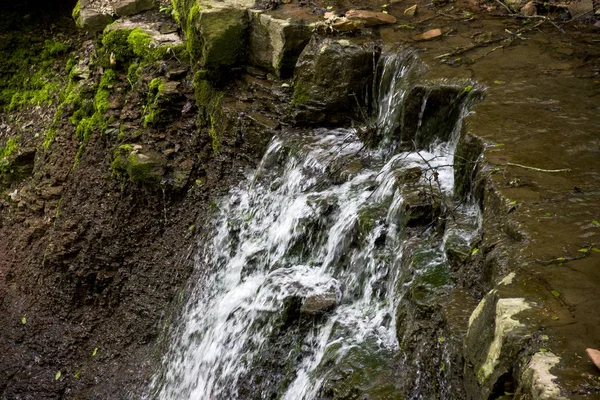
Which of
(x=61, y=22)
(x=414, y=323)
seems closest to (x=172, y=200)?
(x=414, y=323)

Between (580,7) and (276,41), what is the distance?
270cm

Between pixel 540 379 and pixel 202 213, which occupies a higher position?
pixel 540 379

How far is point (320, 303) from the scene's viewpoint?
407cm

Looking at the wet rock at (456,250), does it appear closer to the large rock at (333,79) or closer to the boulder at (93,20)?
the large rock at (333,79)

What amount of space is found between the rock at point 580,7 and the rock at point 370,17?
154 centimetres

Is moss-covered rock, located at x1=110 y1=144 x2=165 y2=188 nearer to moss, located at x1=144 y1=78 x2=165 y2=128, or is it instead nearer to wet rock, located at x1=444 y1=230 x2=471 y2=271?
moss, located at x1=144 y1=78 x2=165 y2=128

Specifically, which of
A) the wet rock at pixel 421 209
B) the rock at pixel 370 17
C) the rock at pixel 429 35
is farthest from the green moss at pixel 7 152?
the wet rock at pixel 421 209

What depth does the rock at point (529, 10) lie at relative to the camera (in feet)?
18.3

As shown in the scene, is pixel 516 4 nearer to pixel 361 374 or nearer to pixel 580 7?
pixel 580 7

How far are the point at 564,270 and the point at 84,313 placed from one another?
4.91 m

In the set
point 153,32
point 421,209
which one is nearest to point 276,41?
point 153,32

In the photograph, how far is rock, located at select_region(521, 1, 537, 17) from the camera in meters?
5.57

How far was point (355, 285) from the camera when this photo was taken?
4.12 meters

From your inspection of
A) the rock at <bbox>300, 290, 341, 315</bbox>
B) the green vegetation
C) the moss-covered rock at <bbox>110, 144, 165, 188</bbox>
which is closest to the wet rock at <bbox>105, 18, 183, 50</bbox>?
the moss-covered rock at <bbox>110, 144, 165, 188</bbox>
